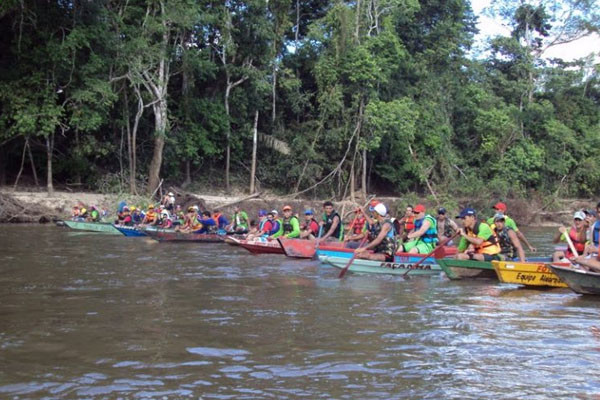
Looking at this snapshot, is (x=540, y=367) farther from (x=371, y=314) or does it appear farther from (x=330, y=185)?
(x=330, y=185)

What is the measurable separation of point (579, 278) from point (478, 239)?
7.39 ft

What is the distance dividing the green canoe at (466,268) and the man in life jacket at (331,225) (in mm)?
4061

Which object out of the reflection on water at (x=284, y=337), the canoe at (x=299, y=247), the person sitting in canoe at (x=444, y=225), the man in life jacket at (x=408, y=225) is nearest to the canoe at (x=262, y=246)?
the canoe at (x=299, y=247)

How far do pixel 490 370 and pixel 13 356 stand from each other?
4.71 meters

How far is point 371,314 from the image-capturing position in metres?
9.12

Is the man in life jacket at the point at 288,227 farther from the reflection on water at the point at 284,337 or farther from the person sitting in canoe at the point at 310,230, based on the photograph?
the reflection on water at the point at 284,337

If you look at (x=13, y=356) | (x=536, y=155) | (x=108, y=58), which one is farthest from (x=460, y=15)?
(x=13, y=356)

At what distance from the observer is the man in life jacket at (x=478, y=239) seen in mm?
12109

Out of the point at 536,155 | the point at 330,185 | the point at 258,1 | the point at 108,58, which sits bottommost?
the point at 330,185

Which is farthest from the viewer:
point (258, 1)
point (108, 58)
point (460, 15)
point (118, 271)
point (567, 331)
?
point (460, 15)

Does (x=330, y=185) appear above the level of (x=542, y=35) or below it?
below

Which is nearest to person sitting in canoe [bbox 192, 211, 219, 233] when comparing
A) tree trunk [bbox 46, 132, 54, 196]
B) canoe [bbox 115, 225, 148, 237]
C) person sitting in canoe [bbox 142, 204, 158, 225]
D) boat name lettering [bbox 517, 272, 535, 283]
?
canoe [bbox 115, 225, 148, 237]

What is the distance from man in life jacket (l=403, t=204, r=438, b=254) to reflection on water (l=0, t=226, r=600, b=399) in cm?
111

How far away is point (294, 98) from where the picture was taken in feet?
109
